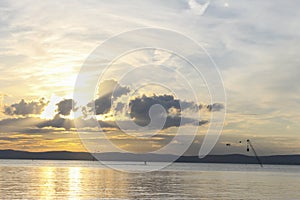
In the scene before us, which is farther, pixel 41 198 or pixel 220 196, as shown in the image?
pixel 220 196

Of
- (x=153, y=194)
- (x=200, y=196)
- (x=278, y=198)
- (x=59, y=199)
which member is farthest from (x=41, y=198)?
(x=278, y=198)

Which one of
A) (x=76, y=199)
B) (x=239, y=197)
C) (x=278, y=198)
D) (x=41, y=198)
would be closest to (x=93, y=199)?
(x=76, y=199)

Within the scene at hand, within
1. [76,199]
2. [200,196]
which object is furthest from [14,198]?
[200,196]

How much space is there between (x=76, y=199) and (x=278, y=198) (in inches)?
1372

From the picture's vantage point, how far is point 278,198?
80.2m

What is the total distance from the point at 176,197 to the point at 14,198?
25394 millimetres

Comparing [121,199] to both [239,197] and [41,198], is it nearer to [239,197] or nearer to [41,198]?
[41,198]

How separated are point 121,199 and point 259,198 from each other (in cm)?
2466

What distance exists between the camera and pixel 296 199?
257ft

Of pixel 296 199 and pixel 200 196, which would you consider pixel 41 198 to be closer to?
pixel 200 196

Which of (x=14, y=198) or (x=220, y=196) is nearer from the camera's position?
(x=14, y=198)

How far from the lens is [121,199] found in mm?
70688

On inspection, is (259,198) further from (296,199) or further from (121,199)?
(121,199)

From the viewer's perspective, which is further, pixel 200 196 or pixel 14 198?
pixel 200 196
